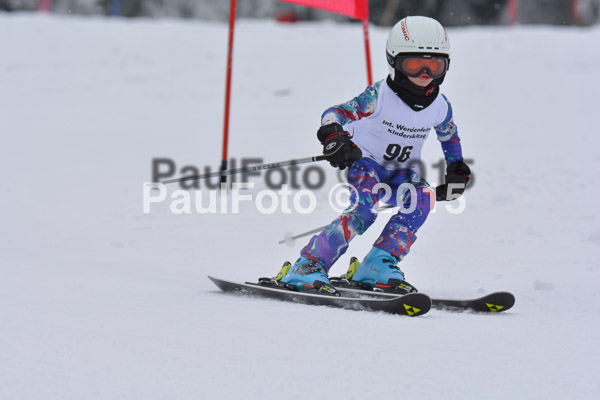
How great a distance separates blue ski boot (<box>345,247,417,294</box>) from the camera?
12.6 ft

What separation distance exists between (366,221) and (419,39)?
3.27 feet

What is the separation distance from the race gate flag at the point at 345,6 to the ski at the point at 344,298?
3.13m

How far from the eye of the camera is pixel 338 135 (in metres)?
3.62

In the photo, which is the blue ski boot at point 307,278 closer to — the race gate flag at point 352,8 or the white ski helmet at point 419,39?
the white ski helmet at point 419,39

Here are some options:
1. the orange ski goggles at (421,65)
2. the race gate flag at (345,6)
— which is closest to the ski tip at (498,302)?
the orange ski goggles at (421,65)

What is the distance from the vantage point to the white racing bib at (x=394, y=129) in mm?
3912

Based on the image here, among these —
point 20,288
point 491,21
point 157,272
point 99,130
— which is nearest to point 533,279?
point 157,272

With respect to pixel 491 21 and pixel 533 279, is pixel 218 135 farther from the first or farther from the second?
pixel 491 21

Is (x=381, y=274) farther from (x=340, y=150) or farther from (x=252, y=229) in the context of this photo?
(x=252, y=229)

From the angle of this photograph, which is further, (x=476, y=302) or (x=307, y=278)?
(x=307, y=278)

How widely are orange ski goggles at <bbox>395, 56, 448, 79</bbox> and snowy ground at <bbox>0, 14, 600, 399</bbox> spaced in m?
1.24

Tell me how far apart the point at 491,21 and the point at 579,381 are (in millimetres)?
23481

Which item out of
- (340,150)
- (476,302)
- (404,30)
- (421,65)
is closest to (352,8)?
(404,30)

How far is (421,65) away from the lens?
3.77 m
